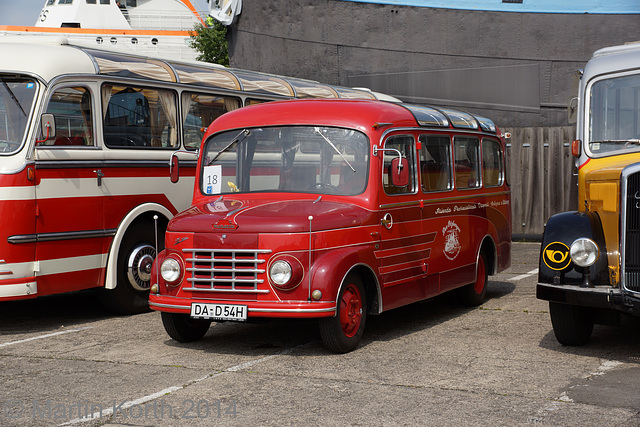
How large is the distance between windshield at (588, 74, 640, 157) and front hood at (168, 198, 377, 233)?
2337mm

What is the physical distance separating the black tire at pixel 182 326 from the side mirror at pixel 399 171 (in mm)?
2268

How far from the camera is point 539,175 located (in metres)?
17.2

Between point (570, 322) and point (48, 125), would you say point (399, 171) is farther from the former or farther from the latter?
point (48, 125)

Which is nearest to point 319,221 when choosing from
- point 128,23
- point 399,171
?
point 399,171

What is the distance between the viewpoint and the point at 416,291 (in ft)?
26.7

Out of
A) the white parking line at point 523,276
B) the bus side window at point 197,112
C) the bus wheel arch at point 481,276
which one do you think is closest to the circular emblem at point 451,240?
the bus wheel arch at point 481,276

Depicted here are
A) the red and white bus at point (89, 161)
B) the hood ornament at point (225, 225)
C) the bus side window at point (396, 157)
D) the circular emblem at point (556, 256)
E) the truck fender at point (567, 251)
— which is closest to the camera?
the truck fender at point (567, 251)

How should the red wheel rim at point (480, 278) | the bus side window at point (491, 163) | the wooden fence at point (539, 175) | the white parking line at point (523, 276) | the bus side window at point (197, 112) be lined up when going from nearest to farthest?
the red wheel rim at point (480, 278) → the bus side window at point (491, 163) → the bus side window at point (197, 112) → the white parking line at point (523, 276) → the wooden fence at point (539, 175)

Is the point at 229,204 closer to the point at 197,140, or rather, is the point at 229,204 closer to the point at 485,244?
the point at 197,140

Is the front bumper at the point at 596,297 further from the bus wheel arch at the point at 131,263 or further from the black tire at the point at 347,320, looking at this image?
the bus wheel arch at the point at 131,263

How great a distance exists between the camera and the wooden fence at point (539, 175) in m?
17.0

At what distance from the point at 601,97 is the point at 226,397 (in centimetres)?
475

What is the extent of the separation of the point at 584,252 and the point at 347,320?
2060 millimetres

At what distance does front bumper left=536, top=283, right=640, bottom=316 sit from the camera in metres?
6.34
